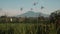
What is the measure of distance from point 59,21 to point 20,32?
4.42ft

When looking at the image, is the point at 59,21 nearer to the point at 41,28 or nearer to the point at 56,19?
the point at 56,19

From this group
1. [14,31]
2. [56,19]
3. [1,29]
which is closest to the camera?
[14,31]

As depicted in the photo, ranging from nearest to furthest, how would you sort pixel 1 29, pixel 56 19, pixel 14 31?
pixel 14 31
pixel 1 29
pixel 56 19

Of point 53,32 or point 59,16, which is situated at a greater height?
point 59,16

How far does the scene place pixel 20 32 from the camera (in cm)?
559

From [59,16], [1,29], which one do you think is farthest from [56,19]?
[1,29]

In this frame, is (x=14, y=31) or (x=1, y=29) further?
(x=1, y=29)

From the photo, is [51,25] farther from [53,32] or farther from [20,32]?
[20,32]

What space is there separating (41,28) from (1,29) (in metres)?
1.17

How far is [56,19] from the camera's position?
6.43 metres

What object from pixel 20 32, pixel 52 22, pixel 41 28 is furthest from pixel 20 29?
pixel 52 22

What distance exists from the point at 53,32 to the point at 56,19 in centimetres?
76

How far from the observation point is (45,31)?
227 inches

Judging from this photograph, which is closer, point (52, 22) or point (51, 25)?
point (51, 25)
